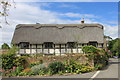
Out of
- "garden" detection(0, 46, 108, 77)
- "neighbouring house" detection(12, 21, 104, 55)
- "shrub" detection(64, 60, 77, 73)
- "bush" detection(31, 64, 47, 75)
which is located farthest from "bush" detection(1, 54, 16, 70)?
"neighbouring house" detection(12, 21, 104, 55)

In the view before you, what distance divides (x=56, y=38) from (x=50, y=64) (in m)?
9.79

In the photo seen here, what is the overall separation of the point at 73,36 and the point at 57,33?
2.63m

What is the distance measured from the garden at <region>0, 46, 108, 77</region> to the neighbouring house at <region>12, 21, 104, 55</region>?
22.1 feet

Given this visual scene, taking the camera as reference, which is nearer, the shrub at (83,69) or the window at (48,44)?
the shrub at (83,69)

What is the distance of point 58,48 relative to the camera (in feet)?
68.3

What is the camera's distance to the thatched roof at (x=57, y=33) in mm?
21000

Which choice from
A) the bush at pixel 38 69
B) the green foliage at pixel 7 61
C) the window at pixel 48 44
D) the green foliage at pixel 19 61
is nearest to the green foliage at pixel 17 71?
the green foliage at pixel 19 61

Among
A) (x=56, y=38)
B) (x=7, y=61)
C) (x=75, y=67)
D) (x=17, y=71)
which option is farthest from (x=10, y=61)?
(x=56, y=38)

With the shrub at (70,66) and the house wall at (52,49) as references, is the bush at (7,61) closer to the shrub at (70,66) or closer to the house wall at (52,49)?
the shrub at (70,66)

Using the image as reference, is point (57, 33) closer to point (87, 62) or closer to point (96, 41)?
point (96, 41)

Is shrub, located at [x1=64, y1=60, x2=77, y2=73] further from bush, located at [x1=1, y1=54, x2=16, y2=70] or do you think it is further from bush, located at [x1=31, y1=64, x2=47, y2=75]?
bush, located at [x1=1, y1=54, x2=16, y2=70]

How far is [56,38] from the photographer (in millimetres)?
21328

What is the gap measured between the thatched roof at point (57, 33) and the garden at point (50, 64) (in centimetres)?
726

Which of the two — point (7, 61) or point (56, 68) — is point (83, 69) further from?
point (7, 61)
